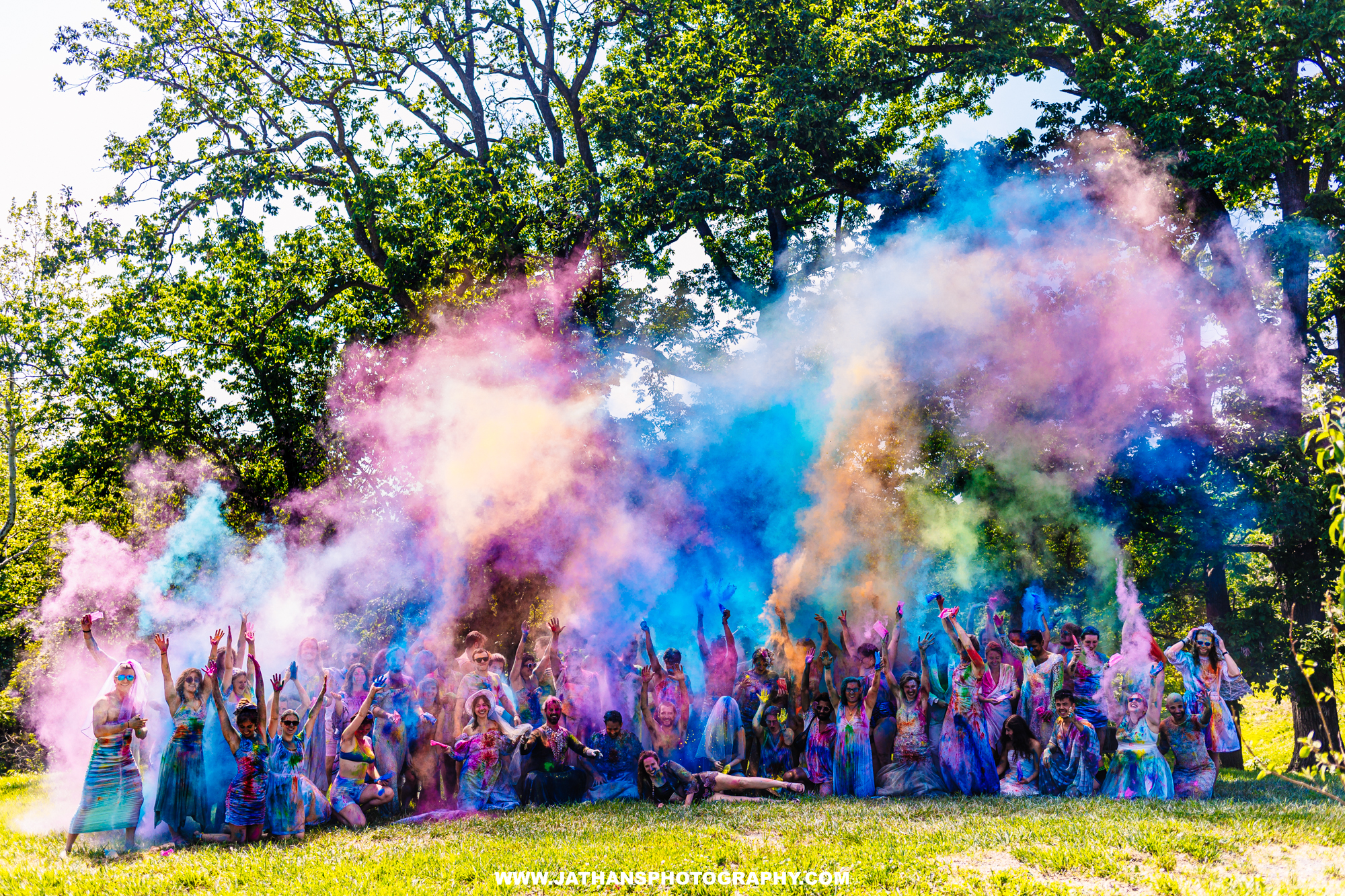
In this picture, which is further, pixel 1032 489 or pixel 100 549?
pixel 100 549

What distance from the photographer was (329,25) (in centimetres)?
1698

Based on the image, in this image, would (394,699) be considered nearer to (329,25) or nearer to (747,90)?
(747,90)

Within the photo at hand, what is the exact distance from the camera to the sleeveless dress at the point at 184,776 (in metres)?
7.43

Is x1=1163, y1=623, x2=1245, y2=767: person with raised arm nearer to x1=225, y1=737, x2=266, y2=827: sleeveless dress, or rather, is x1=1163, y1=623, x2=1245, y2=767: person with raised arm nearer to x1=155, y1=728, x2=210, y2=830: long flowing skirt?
x1=225, y1=737, x2=266, y2=827: sleeveless dress

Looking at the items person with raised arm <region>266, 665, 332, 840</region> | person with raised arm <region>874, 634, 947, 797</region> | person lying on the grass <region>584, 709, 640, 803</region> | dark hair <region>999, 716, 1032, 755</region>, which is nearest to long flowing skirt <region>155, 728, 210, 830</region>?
person with raised arm <region>266, 665, 332, 840</region>

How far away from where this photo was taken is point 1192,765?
7957 mm

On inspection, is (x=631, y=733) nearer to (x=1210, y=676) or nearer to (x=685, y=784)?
(x=685, y=784)

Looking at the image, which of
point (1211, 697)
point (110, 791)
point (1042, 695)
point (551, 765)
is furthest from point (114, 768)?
point (1211, 697)

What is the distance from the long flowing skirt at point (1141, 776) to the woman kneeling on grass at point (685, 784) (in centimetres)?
313

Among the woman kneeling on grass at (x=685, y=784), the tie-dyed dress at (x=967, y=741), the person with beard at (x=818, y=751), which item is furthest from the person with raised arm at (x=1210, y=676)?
the woman kneeling on grass at (x=685, y=784)

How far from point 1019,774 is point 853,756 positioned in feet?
5.20

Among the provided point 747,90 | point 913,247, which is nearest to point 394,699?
point 913,247

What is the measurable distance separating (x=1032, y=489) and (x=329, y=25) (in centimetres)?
1567

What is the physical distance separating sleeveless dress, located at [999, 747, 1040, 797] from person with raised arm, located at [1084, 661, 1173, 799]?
622 mm
